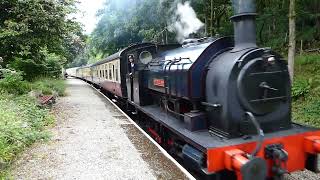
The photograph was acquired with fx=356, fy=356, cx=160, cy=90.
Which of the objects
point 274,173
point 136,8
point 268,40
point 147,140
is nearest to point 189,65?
point 274,173

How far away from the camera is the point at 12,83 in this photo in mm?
12883

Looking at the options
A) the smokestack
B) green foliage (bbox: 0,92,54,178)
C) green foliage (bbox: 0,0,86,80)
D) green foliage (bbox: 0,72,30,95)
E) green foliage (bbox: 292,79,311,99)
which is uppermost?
green foliage (bbox: 0,0,86,80)

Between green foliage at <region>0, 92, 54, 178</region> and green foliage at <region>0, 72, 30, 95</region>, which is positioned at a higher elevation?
green foliage at <region>0, 72, 30, 95</region>

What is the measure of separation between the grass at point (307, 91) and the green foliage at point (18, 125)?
7417 millimetres

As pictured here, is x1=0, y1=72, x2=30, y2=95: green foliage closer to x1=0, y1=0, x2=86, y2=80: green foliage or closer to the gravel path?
x1=0, y1=0, x2=86, y2=80: green foliage

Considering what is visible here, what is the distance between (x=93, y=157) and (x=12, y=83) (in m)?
7.34

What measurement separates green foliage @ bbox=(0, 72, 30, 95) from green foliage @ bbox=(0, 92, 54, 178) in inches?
31.4

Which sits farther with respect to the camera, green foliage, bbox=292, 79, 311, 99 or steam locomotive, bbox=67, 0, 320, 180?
green foliage, bbox=292, 79, 311, 99

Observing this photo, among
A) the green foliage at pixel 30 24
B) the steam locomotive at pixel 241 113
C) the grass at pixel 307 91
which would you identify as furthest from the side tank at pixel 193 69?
the green foliage at pixel 30 24

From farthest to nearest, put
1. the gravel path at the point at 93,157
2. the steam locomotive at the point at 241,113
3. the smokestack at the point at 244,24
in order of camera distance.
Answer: the gravel path at the point at 93,157 → the smokestack at the point at 244,24 → the steam locomotive at the point at 241,113

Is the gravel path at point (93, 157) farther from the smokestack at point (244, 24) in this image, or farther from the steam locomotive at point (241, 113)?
the smokestack at point (244, 24)

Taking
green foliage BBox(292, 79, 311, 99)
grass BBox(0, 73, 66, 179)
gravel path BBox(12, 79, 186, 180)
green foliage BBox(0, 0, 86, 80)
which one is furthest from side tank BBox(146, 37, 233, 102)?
green foliage BBox(0, 0, 86, 80)

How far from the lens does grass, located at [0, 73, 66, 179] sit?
6.68m

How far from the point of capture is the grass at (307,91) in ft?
35.1
